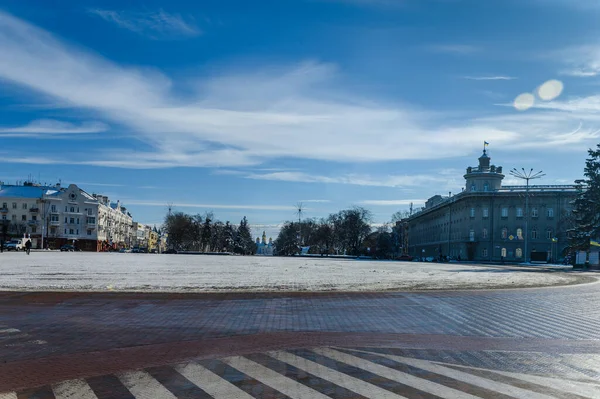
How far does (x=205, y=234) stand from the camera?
151 metres

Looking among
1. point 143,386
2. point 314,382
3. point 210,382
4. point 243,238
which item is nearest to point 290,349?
point 314,382

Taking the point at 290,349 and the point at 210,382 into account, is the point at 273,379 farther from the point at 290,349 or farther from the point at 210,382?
the point at 290,349

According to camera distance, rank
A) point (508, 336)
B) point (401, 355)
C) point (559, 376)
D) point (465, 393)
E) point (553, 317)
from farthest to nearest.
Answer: point (553, 317) → point (508, 336) → point (401, 355) → point (559, 376) → point (465, 393)

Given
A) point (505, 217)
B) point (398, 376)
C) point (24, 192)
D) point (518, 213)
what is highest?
point (24, 192)

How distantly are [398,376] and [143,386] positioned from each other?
3416 mm

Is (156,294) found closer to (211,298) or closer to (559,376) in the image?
(211,298)

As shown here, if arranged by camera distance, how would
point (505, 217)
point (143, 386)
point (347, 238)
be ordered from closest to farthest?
point (143, 386)
point (505, 217)
point (347, 238)

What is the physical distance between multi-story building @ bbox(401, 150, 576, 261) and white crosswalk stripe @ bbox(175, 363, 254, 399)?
98.5 meters

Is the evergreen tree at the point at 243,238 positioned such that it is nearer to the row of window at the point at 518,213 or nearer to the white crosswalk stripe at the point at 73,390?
the row of window at the point at 518,213

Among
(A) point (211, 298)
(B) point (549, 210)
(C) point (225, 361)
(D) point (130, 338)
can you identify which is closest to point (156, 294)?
(A) point (211, 298)

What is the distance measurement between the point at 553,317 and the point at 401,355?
7301 millimetres

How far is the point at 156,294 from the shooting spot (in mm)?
19297

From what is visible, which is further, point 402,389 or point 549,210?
point 549,210

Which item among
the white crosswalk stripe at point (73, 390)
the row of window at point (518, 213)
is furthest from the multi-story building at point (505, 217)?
the white crosswalk stripe at point (73, 390)
